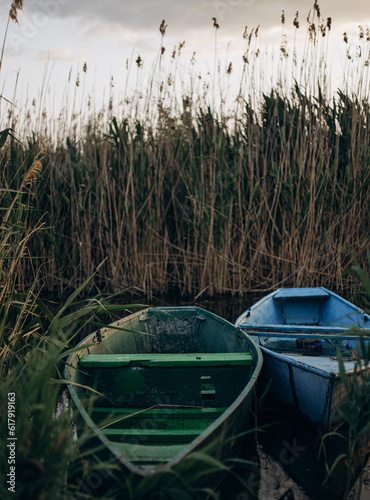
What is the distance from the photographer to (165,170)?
5898mm

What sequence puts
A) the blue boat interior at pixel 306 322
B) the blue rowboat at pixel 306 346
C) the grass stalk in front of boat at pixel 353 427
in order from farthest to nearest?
the blue boat interior at pixel 306 322, the blue rowboat at pixel 306 346, the grass stalk in front of boat at pixel 353 427

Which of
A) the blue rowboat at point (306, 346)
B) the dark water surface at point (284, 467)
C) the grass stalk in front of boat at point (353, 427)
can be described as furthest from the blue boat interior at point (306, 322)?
the dark water surface at point (284, 467)

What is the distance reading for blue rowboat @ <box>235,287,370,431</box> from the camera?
98.7 inches

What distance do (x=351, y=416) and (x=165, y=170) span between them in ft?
14.4

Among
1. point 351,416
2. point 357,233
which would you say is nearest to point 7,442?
point 351,416

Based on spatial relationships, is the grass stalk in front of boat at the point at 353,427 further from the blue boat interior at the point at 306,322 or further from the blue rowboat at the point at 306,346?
the blue boat interior at the point at 306,322

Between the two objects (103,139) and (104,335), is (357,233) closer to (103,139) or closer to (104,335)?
(103,139)

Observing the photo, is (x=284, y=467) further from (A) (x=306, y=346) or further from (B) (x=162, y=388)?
(A) (x=306, y=346)

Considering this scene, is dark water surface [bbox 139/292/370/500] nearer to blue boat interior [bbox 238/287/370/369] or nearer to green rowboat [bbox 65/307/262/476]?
green rowboat [bbox 65/307/262/476]

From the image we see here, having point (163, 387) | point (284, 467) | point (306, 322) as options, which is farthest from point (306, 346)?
point (306, 322)

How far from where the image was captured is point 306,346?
11.0 feet

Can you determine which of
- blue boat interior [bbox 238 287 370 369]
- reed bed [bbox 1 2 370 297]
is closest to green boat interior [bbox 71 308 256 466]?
blue boat interior [bbox 238 287 370 369]

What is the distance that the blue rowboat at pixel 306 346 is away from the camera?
2508 millimetres

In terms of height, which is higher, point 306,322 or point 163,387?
point 306,322
